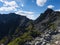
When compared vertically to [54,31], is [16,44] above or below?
below

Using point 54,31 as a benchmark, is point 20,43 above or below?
below

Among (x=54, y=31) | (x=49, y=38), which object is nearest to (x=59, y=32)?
(x=54, y=31)

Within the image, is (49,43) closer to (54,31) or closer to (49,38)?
(49,38)

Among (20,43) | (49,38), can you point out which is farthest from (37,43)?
(20,43)

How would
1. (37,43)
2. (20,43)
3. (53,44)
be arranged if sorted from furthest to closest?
(20,43)
(37,43)
(53,44)

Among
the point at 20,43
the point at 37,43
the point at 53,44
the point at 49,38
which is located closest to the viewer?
the point at 53,44

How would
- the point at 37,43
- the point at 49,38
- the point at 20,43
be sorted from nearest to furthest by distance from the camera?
1. the point at 37,43
2. the point at 49,38
3. the point at 20,43

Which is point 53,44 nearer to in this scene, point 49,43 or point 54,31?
point 49,43

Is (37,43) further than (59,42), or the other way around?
(37,43)

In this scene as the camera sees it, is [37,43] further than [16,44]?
No
